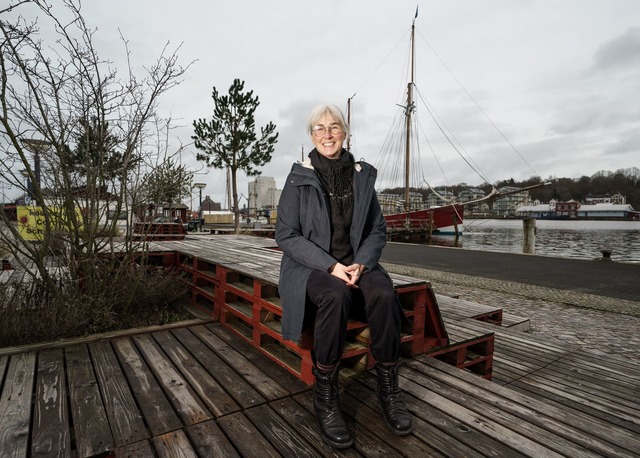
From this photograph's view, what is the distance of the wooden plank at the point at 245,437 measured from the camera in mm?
1497

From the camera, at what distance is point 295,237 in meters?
2.05

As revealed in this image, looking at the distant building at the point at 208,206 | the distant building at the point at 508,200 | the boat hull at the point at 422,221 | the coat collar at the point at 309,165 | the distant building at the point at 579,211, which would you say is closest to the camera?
the coat collar at the point at 309,165


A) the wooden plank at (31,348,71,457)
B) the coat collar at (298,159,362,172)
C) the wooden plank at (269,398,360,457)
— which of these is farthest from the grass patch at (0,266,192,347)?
the coat collar at (298,159,362,172)

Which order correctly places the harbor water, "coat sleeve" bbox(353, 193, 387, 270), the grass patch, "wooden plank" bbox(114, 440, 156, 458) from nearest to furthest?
"wooden plank" bbox(114, 440, 156, 458) → "coat sleeve" bbox(353, 193, 387, 270) → the grass patch → the harbor water

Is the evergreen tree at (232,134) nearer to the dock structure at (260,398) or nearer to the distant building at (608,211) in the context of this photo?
the dock structure at (260,398)

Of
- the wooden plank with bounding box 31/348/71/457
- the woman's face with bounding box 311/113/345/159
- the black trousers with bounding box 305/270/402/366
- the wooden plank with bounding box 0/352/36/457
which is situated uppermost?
the woman's face with bounding box 311/113/345/159

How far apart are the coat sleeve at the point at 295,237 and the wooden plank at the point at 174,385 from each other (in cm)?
96

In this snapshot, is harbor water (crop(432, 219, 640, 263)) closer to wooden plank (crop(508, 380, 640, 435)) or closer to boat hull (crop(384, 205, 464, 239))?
boat hull (crop(384, 205, 464, 239))

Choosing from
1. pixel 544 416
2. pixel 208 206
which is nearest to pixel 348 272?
pixel 544 416

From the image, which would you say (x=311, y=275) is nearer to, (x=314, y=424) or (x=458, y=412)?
(x=314, y=424)

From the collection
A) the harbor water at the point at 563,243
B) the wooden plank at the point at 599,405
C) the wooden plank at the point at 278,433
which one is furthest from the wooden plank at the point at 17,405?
the harbor water at the point at 563,243

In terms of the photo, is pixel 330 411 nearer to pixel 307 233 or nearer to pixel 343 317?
pixel 343 317

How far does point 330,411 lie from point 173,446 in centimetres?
73

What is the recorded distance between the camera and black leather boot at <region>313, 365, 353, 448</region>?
5.10ft
